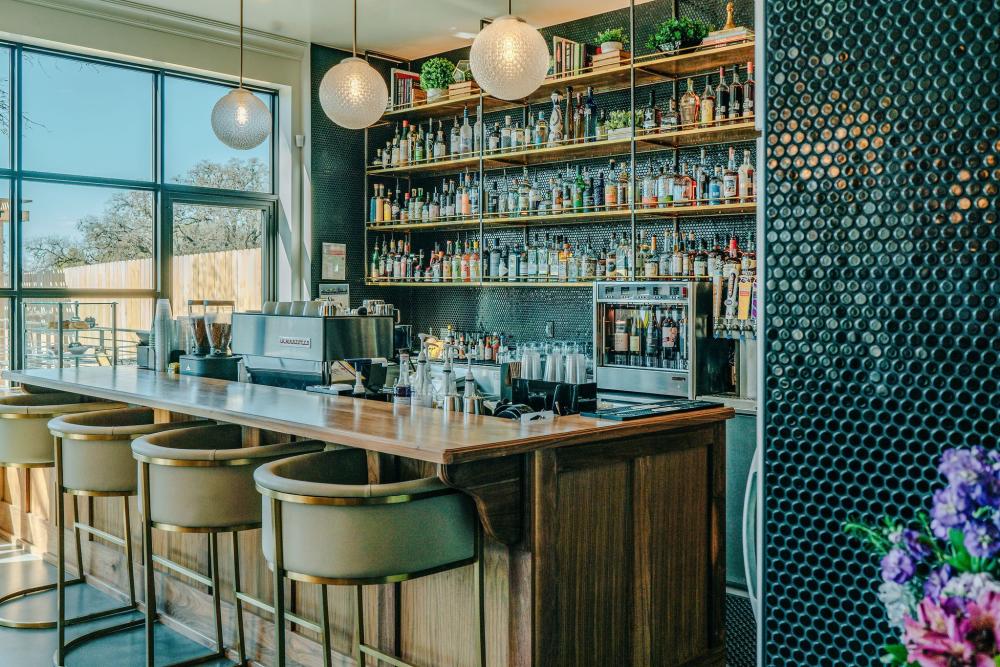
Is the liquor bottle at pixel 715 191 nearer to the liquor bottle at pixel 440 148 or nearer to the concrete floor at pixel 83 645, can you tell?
the liquor bottle at pixel 440 148

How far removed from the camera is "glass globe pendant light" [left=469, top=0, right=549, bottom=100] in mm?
3338

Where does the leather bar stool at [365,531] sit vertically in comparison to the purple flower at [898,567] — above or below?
below

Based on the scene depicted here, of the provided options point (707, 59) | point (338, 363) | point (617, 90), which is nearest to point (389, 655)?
point (338, 363)

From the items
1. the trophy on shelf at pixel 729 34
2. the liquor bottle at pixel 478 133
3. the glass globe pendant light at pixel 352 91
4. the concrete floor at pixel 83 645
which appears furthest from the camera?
the liquor bottle at pixel 478 133

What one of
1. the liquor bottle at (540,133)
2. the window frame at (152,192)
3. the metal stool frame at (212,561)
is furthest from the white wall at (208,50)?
the metal stool frame at (212,561)

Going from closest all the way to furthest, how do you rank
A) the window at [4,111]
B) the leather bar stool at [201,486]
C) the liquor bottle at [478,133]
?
the leather bar stool at [201,486]
the window at [4,111]
the liquor bottle at [478,133]

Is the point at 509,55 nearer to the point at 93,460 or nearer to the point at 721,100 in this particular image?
the point at 721,100

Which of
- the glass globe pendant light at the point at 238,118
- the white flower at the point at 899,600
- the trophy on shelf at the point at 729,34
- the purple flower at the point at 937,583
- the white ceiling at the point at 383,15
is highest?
the white ceiling at the point at 383,15

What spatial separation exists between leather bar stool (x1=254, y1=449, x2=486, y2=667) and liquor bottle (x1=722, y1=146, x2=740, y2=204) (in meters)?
3.00

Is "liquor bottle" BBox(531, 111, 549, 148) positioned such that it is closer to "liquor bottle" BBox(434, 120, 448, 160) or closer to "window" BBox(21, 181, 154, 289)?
"liquor bottle" BBox(434, 120, 448, 160)

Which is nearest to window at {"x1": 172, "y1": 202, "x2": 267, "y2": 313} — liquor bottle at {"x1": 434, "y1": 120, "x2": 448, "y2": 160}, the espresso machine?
liquor bottle at {"x1": 434, "y1": 120, "x2": 448, "y2": 160}

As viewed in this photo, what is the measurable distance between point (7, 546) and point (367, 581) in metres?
3.34

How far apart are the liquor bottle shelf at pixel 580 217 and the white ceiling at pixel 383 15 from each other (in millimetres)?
1303

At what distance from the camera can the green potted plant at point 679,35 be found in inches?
189
